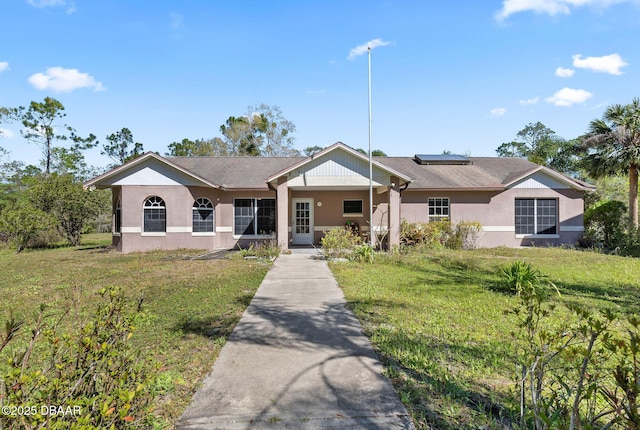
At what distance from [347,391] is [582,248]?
18418 mm

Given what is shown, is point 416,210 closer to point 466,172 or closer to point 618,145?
point 466,172

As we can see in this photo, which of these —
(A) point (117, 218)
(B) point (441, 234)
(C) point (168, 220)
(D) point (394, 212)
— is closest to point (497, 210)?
(B) point (441, 234)

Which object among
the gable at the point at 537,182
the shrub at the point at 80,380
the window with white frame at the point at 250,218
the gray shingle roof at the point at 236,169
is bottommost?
the shrub at the point at 80,380

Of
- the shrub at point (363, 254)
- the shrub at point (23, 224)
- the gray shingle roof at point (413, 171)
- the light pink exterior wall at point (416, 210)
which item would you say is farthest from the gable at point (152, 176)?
the shrub at point (363, 254)

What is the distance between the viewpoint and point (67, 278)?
9.93 meters

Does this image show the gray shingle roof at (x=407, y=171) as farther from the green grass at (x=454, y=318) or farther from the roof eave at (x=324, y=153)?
the green grass at (x=454, y=318)

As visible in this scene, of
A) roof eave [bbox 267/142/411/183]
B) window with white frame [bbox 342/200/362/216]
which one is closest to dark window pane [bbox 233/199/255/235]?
roof eave [bbox 267/142/411/183]

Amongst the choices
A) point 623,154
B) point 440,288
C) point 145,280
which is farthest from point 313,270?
point 623,154

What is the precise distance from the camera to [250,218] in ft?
57.9

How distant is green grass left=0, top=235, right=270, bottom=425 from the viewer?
4.04 metres

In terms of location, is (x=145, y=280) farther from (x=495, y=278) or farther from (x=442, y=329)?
(x=495, y=278)

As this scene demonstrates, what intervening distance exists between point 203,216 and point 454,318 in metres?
13.6

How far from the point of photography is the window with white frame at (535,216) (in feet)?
57.8

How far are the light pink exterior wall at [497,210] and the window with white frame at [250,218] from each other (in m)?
7.13
